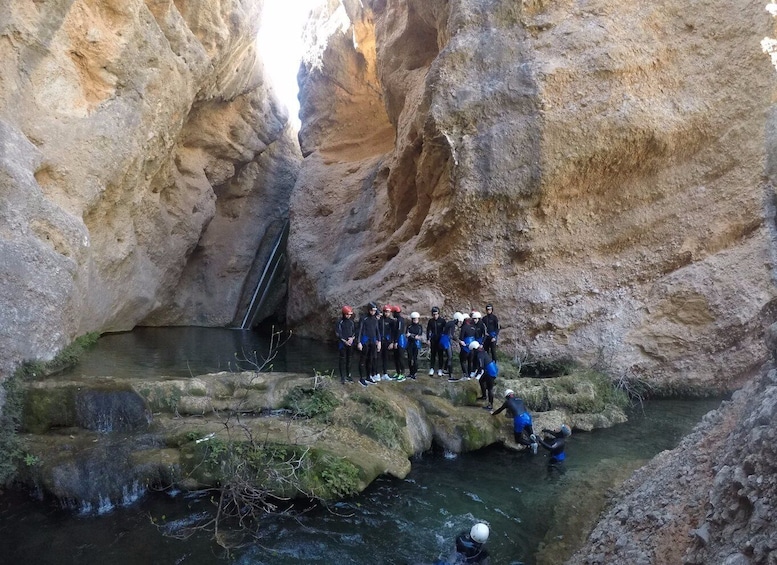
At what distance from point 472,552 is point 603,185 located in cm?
1135

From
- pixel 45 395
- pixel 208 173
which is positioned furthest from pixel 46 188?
pixel 208 173

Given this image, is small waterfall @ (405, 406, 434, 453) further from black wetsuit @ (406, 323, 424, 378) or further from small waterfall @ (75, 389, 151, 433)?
small waterfall @ (75, 389, 151, 433)

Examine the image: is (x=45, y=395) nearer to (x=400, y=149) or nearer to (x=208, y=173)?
(x=400, y=149)

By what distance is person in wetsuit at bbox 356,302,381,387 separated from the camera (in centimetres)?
1060

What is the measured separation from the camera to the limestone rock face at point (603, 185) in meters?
13.1

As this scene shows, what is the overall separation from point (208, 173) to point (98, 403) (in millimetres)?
18528

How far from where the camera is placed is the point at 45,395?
27.8 ft

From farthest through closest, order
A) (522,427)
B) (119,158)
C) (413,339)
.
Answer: (119,158), (413,339), (522,427)

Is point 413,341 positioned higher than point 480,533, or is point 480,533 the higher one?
point 413,341

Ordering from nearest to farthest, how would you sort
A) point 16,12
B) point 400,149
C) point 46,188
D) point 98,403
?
point 98,403
point 16,12
point 46,188
point 400,149

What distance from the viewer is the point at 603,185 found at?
14844 millimetres

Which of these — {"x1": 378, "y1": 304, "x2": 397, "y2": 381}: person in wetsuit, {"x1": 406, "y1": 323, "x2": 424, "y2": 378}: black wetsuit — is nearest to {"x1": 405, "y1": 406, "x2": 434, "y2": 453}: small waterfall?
{"x1": 378, "y1": 304, "x2": 397, "y2": 381}: person in wetsuit

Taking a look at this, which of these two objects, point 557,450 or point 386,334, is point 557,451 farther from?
point 386,334

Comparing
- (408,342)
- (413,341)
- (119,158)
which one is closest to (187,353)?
(119,158)
